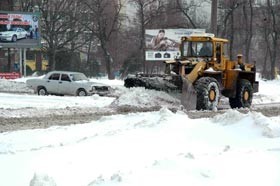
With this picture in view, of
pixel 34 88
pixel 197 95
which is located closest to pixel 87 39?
pixel 34 88

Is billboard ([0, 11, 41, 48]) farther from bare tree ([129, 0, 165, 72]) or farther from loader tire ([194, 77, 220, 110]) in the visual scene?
loader tire ([194, 77, 220, 110])

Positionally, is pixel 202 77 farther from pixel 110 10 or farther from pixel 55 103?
pixel 110 10

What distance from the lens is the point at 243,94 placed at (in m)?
21.5

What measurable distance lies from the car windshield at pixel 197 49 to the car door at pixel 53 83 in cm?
1004

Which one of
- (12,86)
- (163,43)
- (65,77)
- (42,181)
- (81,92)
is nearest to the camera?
(42,181)

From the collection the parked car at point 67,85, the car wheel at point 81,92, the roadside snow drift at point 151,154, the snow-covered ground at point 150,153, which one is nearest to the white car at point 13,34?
the parked car at point 67,85

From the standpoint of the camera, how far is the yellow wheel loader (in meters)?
18.8

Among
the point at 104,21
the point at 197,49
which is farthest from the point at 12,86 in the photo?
the point at 104,21

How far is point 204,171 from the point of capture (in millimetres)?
6910

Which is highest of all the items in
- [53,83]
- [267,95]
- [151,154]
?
[53,83]

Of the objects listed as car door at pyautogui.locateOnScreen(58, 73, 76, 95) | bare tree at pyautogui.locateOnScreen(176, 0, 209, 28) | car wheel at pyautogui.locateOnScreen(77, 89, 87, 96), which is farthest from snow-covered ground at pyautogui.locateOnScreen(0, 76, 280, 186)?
bare tree at pyautogui.locateOnScreen(176, 0, 209, 28)

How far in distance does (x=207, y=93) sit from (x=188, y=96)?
764 millimetres

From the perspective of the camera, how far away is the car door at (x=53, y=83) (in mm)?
28812

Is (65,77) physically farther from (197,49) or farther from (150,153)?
(150,153)
